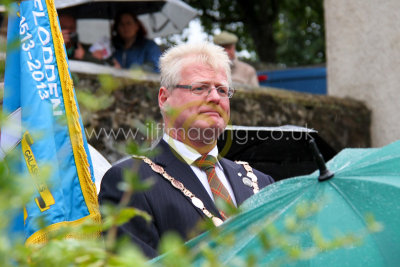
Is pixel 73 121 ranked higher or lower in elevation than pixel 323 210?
higher

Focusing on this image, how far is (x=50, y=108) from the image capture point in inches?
143

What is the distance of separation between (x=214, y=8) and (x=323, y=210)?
16.6 meters

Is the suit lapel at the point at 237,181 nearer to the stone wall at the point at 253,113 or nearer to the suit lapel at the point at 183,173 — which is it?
the suit lapel at the point at 183,173

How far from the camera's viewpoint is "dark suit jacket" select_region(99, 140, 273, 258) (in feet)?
9.46

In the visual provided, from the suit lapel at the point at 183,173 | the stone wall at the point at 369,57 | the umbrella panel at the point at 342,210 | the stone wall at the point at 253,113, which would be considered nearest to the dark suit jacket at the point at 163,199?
the suit lapel at the point at 183,173

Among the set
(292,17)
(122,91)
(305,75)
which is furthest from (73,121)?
(292,17)

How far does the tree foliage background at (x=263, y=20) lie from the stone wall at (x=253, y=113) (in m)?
8.74

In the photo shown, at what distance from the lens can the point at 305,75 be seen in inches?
503

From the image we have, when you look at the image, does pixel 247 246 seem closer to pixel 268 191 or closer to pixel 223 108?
pixel 268 191

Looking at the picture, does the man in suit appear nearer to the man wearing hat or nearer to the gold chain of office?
the gold chain of office

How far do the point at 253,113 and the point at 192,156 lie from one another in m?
4.81

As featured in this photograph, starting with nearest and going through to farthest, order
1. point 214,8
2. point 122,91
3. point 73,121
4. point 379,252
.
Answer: point 379,252, point 73,121, point 122,91, point 214,8

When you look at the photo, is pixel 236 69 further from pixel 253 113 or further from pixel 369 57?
pixel 369 57

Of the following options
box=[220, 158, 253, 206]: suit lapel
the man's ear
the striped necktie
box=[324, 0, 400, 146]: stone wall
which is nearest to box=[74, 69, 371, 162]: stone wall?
box=[324, 0, 400, 146]: stone wall
